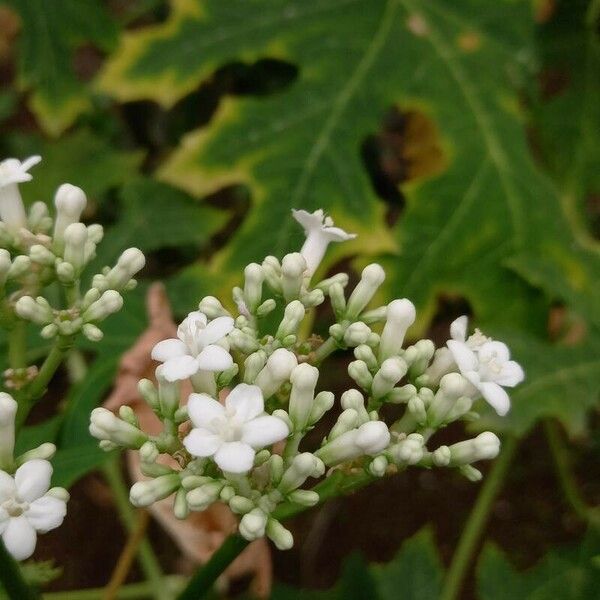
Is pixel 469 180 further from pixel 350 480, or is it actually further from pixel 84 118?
pixel 84 118

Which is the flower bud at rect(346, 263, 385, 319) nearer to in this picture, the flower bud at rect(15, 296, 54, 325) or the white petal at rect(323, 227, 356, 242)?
the white petal at rect(323, 227, 356, 242)

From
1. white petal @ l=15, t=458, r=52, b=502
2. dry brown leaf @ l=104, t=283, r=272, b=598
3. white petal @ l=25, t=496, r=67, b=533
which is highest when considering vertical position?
white petal @ l=15, t=458, r=52, b=502

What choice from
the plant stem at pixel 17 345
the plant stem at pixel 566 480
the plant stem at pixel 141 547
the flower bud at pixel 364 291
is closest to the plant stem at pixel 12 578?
the plant stem at pixel 17 345

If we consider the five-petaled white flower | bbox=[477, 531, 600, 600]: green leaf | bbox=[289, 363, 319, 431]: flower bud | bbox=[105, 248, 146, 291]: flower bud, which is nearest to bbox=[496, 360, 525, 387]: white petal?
the five-petaled white flower

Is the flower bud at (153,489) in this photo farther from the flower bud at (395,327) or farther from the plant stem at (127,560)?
the plant stem at (127,560)

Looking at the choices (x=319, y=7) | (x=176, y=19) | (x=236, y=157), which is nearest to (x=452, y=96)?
(x=319, y=7)

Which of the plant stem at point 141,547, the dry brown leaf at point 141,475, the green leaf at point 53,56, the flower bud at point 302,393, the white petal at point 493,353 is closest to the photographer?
the flower bud at point 302,393
